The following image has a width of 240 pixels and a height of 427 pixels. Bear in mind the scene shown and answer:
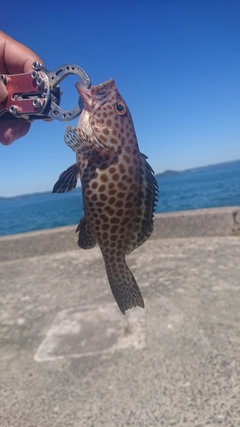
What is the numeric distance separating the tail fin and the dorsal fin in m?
0.21

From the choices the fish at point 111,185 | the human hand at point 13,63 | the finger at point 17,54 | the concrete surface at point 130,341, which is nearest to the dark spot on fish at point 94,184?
the fish at point 111,185

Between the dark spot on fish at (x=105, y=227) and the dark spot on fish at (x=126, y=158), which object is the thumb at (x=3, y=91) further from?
the dark spot on fish at (x=105, y=227)

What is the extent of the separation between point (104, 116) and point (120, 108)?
0.16 metres

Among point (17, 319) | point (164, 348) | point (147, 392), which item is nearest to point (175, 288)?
point (164, 348)

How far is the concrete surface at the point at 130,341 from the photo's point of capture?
4.34 metres

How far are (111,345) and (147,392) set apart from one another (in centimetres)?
119

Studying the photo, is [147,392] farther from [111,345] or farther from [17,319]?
[17,319]

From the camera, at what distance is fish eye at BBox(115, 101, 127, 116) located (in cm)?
246

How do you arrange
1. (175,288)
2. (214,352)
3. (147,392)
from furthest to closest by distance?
(175,288) → (214,352) → (147,392)

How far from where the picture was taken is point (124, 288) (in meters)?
2.32

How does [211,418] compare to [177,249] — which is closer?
[211,418]

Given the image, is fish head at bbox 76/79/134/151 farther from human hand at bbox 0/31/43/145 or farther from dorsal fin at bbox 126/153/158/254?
human hand at bbox 0/31/43/145

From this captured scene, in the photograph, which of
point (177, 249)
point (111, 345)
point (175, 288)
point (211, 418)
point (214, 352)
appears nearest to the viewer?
point (211, 418)

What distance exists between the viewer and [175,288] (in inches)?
278
